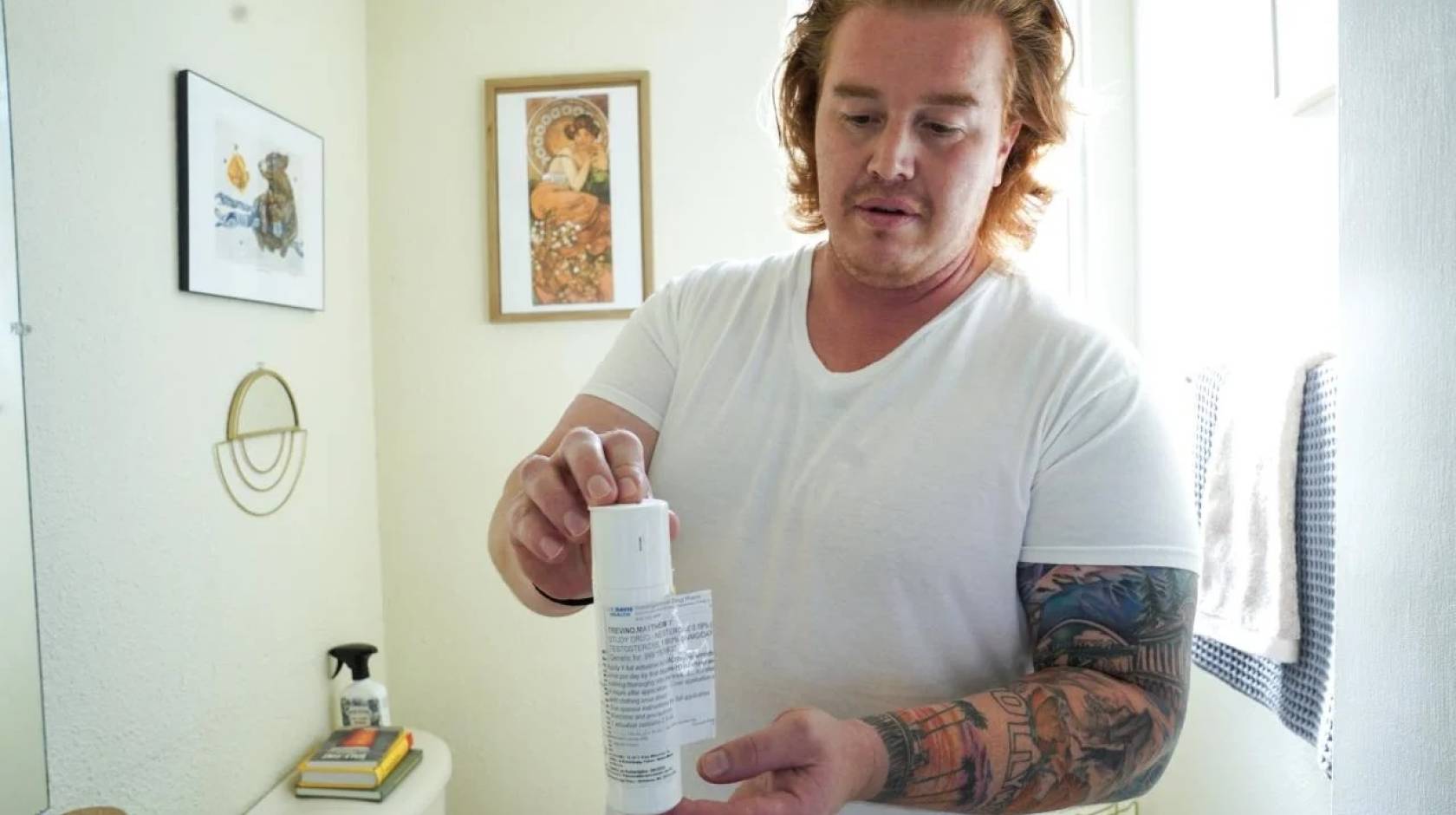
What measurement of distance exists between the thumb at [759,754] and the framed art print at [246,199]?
4.00 feet

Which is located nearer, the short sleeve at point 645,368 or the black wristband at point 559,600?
the black wristband at point 559,600

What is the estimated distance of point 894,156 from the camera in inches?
32.1

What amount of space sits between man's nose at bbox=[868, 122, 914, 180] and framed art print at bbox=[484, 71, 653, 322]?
1273mm

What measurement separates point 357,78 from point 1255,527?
1857 millimetres

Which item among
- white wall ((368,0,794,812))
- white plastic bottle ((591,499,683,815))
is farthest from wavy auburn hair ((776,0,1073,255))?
white wall ((368,0,794,812))

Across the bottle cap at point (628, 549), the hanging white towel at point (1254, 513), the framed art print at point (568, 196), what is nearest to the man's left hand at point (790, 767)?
the bottle cap at point (628, 549)

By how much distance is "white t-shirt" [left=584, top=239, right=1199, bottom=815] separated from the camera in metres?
0.77

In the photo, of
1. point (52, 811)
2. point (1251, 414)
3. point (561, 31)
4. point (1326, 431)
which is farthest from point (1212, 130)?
point (52, 811)

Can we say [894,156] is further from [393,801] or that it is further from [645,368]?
[393,801]

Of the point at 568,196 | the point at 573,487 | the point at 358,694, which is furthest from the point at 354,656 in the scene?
the point at 573,487

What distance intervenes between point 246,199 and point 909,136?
4.05 ft

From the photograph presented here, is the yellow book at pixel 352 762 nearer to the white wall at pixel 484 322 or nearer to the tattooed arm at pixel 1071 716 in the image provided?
the white wall at pixel 484 322

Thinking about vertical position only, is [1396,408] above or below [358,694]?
above

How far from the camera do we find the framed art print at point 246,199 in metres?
1.46
